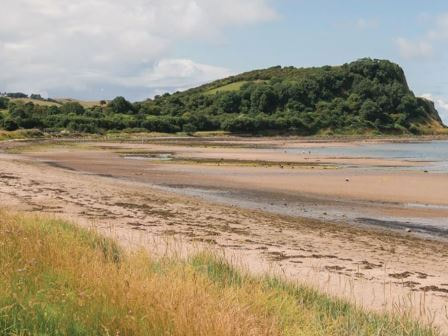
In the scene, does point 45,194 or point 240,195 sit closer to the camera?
point 45,194

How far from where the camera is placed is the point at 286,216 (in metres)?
19.4

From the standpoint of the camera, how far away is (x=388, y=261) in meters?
12.6

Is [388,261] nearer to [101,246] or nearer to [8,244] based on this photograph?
[101,246]

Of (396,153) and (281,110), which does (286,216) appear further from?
(281,110)

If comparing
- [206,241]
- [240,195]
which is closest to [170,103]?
[240,195]

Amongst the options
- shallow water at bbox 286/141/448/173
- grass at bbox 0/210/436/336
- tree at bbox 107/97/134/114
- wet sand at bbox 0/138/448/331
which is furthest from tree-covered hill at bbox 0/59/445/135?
grass at bbox 0/210/436/336

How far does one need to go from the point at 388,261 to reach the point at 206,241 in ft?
14.4

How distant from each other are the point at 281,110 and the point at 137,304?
550ft

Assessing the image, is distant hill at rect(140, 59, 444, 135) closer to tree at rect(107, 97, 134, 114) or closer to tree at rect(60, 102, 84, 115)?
tree at rect(107, 97, 134, 114)

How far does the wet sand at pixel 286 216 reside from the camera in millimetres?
10730

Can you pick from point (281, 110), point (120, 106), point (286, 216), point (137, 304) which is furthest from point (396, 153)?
point (281, 110)

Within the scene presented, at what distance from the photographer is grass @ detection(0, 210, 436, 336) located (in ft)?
15.7

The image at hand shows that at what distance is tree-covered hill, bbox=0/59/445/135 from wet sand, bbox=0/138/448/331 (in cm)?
8382

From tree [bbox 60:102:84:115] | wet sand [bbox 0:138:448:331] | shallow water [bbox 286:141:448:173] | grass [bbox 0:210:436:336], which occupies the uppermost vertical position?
tree [bbox 60:102:84:115]
